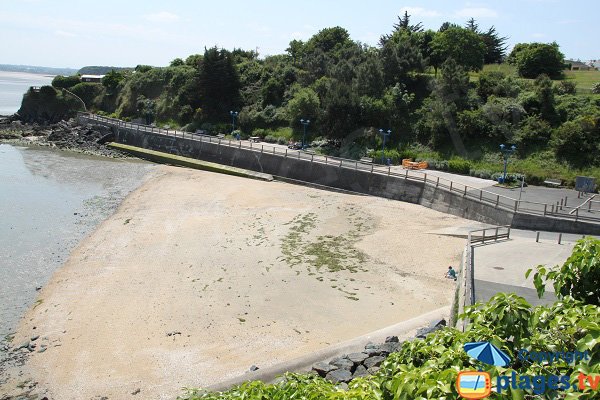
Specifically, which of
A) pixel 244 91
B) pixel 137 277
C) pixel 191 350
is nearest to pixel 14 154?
pixel 244 91

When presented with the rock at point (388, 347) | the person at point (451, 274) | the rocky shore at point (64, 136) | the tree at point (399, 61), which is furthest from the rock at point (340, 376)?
the rocky shore at point (64, 136)

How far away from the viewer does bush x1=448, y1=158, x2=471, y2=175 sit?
3503 centimetres

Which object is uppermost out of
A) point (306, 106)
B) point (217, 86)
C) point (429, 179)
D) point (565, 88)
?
point (565, 88)

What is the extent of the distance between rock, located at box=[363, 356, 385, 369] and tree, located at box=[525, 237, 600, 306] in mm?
7117

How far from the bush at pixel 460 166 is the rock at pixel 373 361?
977 inches

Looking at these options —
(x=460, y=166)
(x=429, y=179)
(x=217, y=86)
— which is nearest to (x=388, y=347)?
(x=429, y=179)

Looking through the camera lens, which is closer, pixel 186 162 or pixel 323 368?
pixel 323 368

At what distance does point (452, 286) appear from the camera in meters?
19.2

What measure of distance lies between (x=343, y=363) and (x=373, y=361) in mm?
722

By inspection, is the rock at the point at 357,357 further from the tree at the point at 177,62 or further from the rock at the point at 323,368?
the tree at the point at 177,62

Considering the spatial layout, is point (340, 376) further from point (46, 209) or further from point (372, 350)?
point (46, 209)

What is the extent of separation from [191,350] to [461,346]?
1127 cm

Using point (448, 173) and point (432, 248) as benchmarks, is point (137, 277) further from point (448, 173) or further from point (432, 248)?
point (448, 173)

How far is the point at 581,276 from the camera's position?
579 cm
